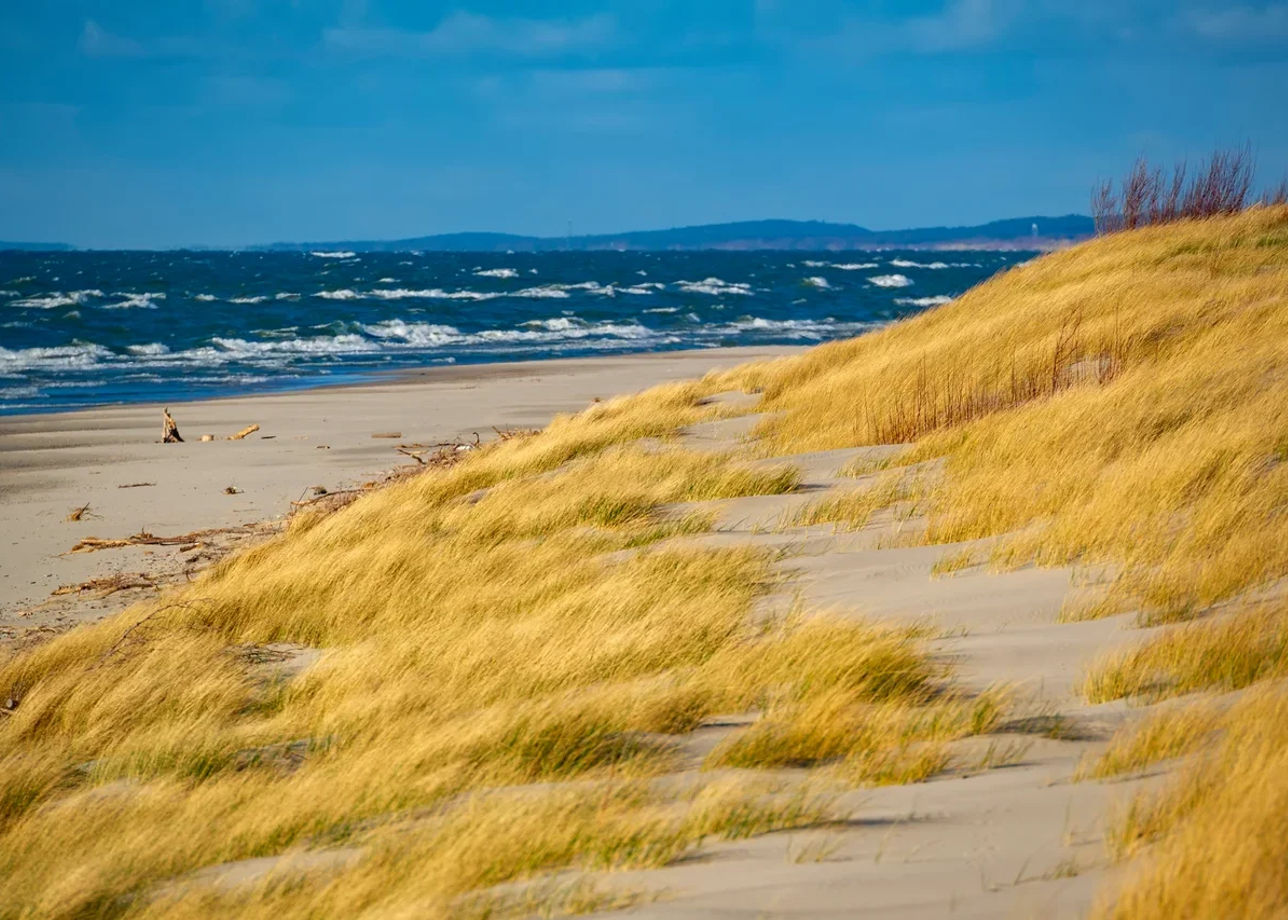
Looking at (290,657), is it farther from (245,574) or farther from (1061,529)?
(1061,529)

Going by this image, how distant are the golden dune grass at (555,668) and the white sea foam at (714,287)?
42131 millimetres

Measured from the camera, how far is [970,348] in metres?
9.09

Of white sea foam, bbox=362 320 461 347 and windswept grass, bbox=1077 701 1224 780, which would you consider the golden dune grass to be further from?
white sea foam, bbox=362 320 461 347

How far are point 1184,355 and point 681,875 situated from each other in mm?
6147

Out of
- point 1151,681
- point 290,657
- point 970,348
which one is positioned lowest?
point 290,657

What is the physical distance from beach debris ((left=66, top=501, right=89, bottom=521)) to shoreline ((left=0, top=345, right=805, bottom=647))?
42 mm

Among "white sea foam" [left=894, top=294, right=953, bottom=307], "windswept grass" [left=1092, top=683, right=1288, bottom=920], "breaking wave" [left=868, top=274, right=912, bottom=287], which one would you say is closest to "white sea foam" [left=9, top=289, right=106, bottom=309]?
"white sea foam" [left=894, top=294, right=953, bottom=307]

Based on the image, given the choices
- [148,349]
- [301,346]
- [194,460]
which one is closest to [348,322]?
[301,346]

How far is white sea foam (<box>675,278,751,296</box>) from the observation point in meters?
49.5

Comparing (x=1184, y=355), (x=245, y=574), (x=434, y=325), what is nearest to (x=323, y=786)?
(x=245, y=574)

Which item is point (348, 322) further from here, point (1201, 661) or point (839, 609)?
point (1201, 661)

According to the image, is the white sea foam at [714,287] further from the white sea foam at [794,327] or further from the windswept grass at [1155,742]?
the windswept grass at [1155,742]

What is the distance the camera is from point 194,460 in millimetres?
11484

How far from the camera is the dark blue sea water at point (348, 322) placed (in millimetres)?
24984
